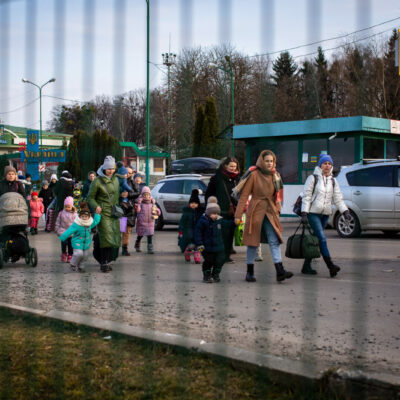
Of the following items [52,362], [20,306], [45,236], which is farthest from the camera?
[45,236]

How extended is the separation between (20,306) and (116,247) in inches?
139

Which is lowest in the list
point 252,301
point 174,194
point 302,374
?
point 252,301

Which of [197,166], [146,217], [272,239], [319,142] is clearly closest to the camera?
[272,239]

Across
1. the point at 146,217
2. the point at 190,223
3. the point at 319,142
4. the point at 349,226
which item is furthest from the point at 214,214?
the point at 319,142

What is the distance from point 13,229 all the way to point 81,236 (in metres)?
1.31

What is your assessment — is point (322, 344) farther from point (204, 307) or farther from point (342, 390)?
point (204, 307)

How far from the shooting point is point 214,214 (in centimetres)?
880

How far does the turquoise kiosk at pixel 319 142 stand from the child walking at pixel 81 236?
13.9 metres

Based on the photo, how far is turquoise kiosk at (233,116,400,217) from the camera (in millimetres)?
23312

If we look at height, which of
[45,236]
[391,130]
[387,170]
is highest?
[391,130]

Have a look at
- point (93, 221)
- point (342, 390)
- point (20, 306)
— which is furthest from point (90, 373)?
point (93, 221)

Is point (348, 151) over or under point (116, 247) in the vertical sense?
over

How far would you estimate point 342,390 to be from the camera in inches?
147

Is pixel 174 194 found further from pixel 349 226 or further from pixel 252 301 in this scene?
pixel 252 301
